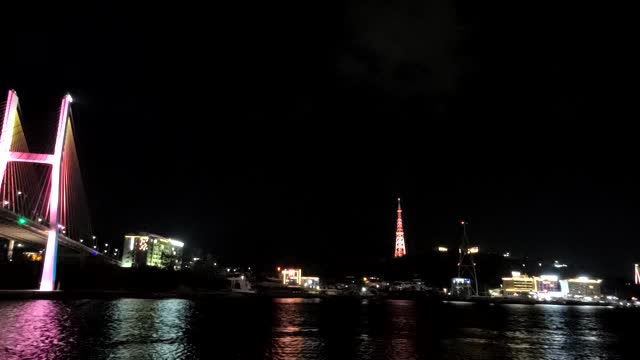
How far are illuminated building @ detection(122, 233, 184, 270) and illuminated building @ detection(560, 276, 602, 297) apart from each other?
10821cm

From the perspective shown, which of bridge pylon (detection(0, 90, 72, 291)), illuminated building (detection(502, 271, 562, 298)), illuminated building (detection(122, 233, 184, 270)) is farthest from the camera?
illuminated building (detection(502, 271, 562, 298))

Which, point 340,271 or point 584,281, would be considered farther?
point 340,271

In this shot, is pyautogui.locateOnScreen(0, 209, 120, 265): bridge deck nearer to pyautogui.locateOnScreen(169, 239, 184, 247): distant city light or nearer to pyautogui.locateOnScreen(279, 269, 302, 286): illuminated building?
pyautogui.locateOnScreen(169, 239, 184, 247): distant city light

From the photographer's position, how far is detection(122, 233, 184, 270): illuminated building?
101m

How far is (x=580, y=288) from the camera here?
136750mm

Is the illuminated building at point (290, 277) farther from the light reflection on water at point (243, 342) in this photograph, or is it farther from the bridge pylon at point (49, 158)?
the light reflection on water at point (243, 342)

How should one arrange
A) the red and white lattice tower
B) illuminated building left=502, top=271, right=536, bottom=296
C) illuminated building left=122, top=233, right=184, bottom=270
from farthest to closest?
the red and white lattice tower, illuminated building left=502, top=271, right=536, bottom=296, illuminated building left=122, top=233, right=184, bottom=270

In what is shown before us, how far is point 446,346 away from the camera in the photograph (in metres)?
20.7

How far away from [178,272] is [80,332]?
66.3 meters

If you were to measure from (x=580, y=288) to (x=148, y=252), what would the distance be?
390 feet

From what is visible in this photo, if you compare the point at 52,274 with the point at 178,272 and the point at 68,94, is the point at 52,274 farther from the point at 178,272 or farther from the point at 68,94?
the point at 178,272

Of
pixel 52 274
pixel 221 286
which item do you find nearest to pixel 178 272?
pixel 221 286

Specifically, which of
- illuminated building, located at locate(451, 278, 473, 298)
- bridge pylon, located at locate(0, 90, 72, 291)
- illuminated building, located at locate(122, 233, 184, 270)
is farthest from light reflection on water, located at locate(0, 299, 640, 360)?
illuminated building, located at locate(451, 278, 473, 298)

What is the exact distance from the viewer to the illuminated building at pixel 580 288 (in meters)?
136
